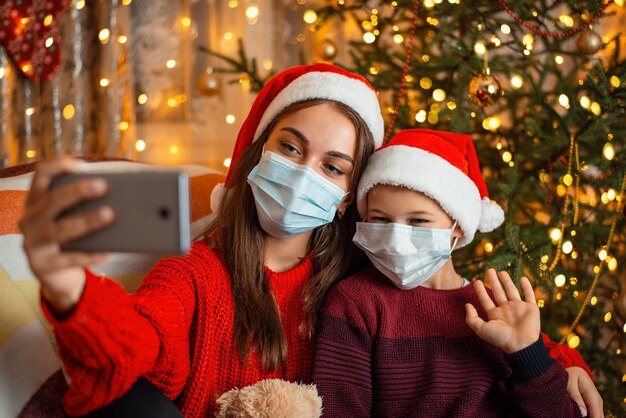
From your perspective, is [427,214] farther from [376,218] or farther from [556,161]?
[556,161]

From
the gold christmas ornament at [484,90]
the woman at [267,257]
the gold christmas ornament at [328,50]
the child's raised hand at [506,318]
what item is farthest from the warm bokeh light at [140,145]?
the child's raised hand at [506,318]

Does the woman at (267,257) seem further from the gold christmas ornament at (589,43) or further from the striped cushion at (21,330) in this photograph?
the gold christmas ornament at (589,43)

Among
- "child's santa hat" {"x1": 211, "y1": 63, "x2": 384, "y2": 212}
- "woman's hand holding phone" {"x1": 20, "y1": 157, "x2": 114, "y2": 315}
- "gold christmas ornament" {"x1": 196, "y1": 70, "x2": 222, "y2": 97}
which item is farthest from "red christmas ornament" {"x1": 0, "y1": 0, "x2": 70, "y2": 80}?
"woman's hand holding phone" {"x1": 20, "y1": 157, "x2": 114, "y2": 315}

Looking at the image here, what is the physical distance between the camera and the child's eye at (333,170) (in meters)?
1.56

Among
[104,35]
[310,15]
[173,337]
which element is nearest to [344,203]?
[173,337]

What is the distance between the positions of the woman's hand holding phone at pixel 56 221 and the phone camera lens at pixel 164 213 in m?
0.06

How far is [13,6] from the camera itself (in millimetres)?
2975

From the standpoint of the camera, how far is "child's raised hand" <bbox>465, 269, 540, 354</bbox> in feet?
4.63

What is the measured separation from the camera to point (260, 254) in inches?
62.4

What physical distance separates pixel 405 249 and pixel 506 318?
0.28 m

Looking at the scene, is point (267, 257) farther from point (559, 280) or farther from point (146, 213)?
point (559, 280)

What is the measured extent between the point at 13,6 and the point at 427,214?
2.42m

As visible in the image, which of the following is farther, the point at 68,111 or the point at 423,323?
the point at 68,111

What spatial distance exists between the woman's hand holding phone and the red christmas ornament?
2461 mm
